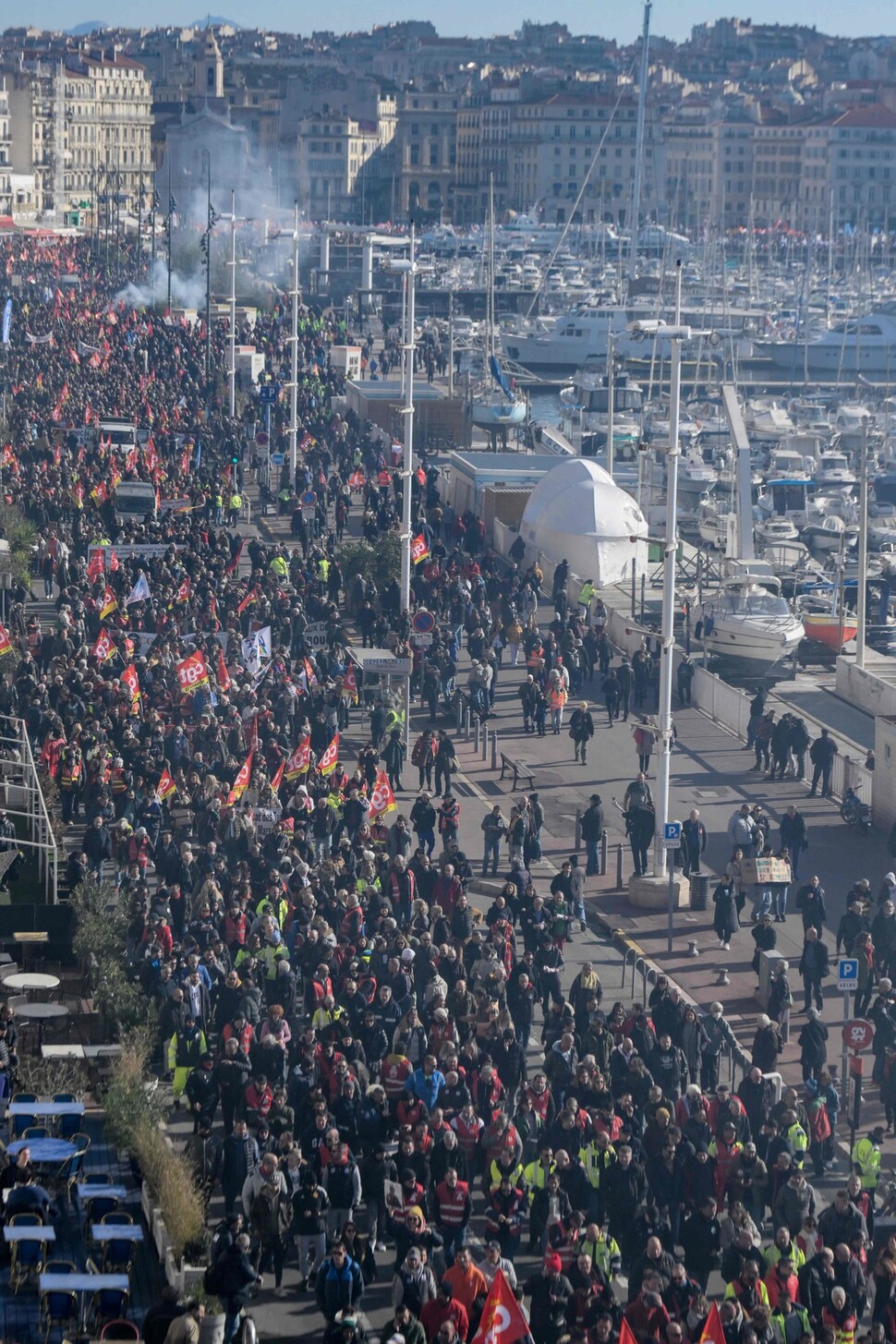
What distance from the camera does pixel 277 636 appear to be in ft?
113

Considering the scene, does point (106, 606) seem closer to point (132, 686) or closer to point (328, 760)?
point (132, 686)

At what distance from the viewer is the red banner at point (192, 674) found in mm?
29078

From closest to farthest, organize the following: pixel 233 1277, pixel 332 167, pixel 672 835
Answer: pixel 233 1277, pixel 672 835, pixel 332 167

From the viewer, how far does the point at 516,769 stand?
100 ft

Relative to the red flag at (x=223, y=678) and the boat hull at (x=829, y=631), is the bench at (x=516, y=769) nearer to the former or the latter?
the red flag at (x=223, y=678)

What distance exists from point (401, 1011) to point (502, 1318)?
596cm

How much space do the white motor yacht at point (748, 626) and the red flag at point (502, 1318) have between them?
24.0 meters

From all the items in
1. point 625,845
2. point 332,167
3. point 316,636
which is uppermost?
point 332,167

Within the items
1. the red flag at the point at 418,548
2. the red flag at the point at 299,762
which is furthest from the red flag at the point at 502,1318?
the red flag at the point at 418,548

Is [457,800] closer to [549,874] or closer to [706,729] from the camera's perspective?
[549,874]

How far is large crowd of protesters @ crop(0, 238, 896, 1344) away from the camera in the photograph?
1509 cm

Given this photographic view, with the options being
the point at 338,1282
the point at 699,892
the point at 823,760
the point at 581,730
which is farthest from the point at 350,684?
the point at 338,1282

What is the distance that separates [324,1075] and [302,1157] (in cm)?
122

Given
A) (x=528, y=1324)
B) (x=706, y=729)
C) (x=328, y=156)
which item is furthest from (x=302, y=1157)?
(x=328, y=156)
